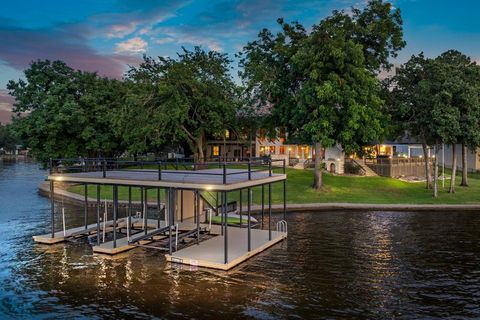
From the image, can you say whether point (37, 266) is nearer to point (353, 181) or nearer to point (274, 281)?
point (274, 281)

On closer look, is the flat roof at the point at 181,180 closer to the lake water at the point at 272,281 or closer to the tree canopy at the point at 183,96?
the lake water at the point at 272,281

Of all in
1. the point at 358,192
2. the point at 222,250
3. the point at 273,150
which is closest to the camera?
the point at 222,250

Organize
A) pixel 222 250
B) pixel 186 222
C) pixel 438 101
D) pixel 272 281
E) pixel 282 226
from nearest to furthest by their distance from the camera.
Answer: pixel 272 281 → pixel 222 250 → pixel 186 222 → pixel 282 226 → pixel 438 101

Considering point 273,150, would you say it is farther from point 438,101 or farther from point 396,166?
point 438,101

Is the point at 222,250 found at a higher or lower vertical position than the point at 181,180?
lower

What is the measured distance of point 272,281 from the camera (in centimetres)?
1572

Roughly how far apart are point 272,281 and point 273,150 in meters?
60.4

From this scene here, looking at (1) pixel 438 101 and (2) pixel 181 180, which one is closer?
(2) pixel 181 180

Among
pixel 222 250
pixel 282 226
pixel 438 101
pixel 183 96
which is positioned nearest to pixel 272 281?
pixel 222 250

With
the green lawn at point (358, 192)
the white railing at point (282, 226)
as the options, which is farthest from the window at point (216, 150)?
the white railing at point (282, 226)

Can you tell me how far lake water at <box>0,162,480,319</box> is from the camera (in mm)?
13023

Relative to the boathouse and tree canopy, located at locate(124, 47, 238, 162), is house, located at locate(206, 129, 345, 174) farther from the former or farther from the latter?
the boathouse

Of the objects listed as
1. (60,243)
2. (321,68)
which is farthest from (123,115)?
(60,243)

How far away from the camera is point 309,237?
23.4 metres
